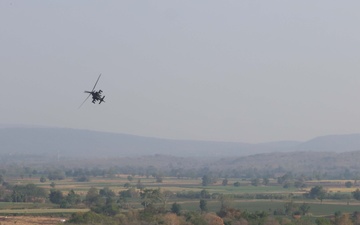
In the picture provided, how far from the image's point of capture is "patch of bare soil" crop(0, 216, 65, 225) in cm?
6536

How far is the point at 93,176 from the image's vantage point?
189500 millimetres

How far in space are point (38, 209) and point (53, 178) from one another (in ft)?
280

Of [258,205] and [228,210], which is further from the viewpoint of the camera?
[258,205]

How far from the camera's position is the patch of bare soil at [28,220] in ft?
214

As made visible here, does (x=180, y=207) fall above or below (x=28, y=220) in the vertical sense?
above

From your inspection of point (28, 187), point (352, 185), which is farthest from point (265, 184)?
point (28, 187)

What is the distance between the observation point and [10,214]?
75.9 metres

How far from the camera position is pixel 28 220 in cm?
6925

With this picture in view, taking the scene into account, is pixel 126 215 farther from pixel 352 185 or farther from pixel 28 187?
pixel 352 185

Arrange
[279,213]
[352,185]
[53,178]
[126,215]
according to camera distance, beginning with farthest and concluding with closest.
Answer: [53,178], [352,185], [279,213], [126,215]

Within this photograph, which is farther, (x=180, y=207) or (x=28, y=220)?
(x=180, y=207)

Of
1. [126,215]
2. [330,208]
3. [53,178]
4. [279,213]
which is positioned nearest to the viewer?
[126,215]

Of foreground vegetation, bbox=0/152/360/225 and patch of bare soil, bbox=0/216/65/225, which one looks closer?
patch of bare soil, bbox=0/216/65/225

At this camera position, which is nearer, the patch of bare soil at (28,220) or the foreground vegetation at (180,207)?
the patch of bare soil at (28,220)
